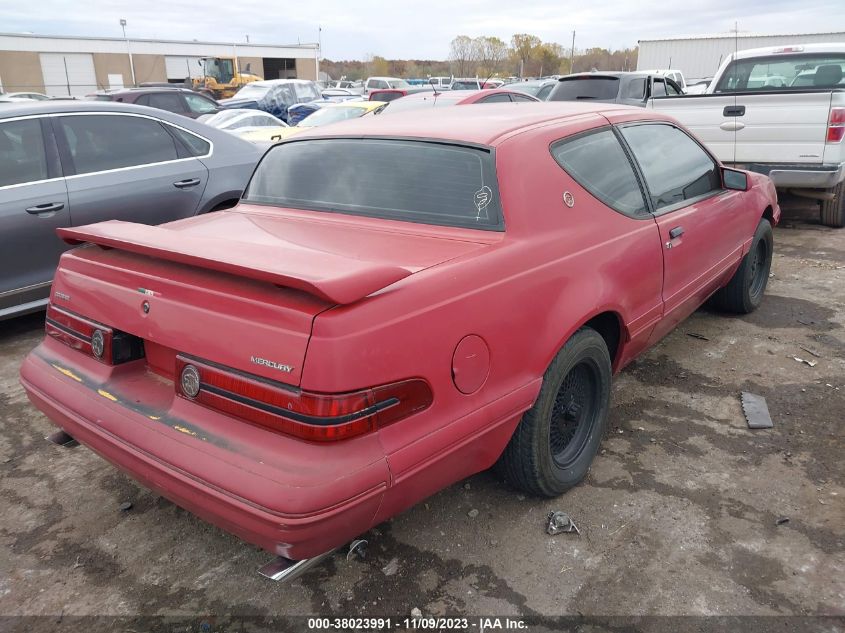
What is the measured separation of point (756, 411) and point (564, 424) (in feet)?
4.35

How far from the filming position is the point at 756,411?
11.7 ft

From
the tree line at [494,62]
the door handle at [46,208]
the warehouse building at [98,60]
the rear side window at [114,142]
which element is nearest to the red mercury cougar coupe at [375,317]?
the door handle at [46,208]

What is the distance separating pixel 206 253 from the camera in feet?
7.07

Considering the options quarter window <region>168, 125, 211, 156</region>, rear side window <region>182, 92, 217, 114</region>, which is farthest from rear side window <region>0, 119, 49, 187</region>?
rear side window <region>182, 92, 217, 114</region>

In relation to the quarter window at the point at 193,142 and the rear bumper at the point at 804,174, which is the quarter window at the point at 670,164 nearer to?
the rear bumper at the point at 804,174

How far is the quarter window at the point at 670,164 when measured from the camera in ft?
11.4

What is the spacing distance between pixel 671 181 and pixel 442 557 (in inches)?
94.5

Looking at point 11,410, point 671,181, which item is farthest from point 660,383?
point 11,410

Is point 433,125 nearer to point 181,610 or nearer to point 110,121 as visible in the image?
point 181,610

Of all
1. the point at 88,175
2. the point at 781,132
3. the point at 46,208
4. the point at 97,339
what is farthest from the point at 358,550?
the point at 781,132

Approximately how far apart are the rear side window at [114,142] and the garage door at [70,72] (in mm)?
44506

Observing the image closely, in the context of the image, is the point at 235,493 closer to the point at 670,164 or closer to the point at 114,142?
the point at 670,164

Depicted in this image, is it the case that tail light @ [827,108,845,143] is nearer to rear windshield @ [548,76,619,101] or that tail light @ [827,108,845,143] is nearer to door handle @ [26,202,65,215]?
rear windshield @ [548,76,619,101]

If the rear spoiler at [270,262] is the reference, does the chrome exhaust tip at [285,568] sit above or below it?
below
